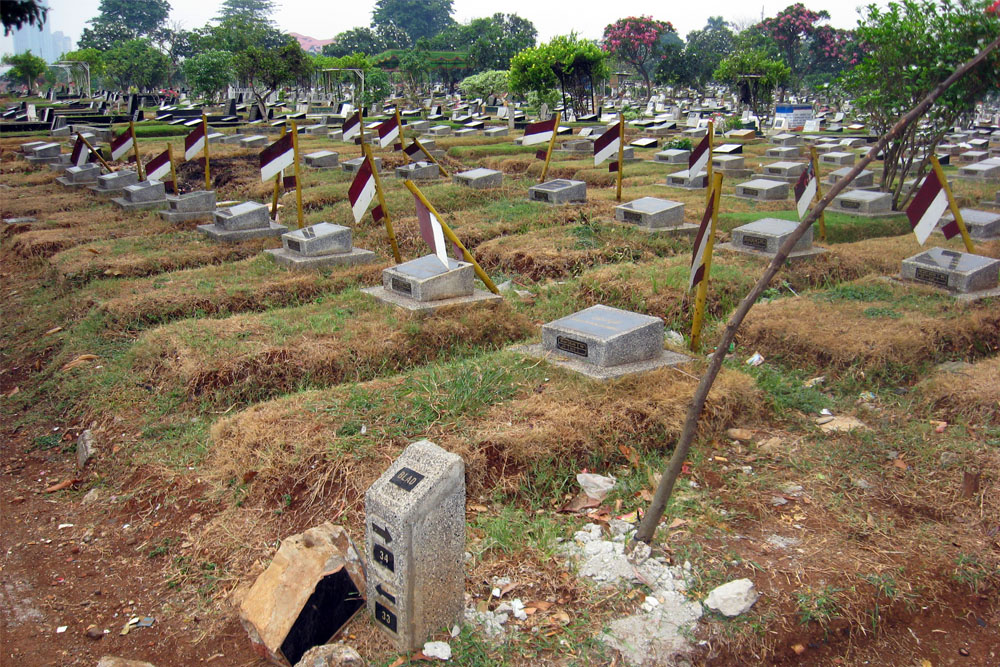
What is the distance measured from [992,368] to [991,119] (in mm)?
34598

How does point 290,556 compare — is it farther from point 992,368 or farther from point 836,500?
point 992,368

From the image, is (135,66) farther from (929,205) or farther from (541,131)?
(929,205)

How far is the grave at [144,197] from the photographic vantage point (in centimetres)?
1412

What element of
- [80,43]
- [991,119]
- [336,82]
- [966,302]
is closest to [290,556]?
[966,302]

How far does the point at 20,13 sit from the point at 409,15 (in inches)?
5136

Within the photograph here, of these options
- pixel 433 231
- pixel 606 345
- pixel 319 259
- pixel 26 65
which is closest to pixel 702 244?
pixel 606 345

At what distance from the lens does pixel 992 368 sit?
251 inches

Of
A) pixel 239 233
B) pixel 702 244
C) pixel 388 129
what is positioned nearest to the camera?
pixel 702 244

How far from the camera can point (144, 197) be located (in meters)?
14.2

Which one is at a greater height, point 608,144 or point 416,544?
point 608,144

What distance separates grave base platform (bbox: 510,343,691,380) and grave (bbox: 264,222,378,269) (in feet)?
13.2

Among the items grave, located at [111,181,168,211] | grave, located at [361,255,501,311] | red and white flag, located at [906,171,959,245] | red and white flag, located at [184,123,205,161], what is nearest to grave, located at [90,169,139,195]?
grave, located at [111,181,168,211]

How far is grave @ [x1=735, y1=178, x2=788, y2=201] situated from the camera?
13.4 meters

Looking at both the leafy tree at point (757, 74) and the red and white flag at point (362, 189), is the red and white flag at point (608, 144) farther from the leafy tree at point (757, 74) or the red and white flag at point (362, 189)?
the leafy tree at point (757, 74)
